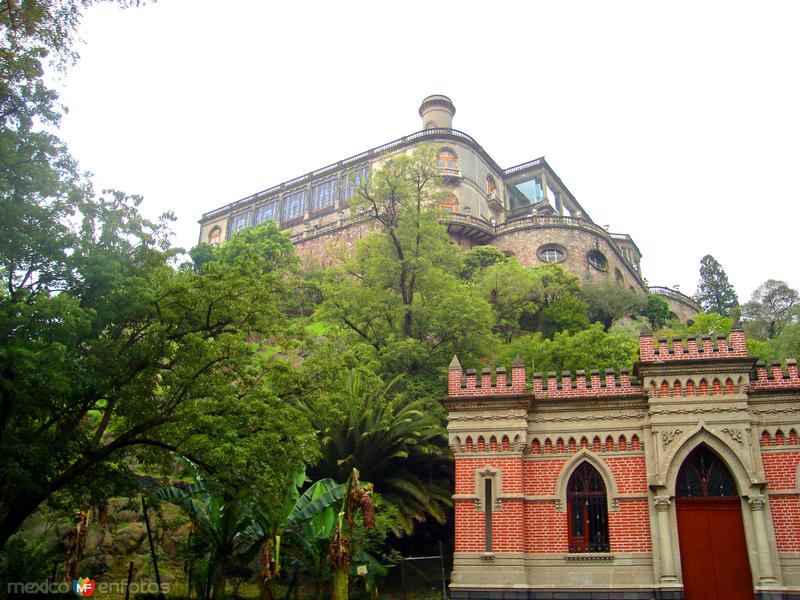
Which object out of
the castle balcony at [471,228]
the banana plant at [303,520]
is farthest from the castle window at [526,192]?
the banana plant at [303,520]

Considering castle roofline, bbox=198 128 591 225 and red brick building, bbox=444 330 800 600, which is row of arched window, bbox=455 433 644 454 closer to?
red brick building, bbox=444 330 800 600

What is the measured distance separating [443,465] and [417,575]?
389 cm

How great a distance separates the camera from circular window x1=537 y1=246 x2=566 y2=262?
167 ft

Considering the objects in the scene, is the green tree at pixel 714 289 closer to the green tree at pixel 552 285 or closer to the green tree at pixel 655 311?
the green tree at pixel 655 311

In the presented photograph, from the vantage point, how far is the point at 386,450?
21.7 metres

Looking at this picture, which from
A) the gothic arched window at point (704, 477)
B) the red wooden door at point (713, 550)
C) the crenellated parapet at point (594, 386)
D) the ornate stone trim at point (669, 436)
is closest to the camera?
the red wooden door at point (713, 550)

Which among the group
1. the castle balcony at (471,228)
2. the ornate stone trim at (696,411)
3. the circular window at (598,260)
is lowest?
the ornate stone trim at (696,411)

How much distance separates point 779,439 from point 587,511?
4849 millimetres

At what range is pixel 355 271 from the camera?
30781 millimetres

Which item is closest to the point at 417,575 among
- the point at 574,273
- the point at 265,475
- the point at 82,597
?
the point at 265,475

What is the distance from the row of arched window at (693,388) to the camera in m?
17.4

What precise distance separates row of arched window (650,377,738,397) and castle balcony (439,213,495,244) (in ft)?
115

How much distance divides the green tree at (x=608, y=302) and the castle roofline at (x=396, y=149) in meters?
20.1

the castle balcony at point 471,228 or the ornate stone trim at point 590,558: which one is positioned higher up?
the castle balcony at point 471,228
